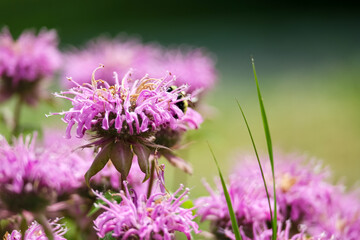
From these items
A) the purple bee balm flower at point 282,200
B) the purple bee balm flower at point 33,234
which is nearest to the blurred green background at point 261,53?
the purple bee balm flower at point 282,200

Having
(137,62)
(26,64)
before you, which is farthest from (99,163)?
(137,62)

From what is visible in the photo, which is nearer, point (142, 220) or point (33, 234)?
point (142, 220)

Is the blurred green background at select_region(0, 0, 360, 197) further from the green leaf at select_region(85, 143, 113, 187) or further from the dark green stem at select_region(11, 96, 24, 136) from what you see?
the green leaf at select_region(85, 143, 113, 187)

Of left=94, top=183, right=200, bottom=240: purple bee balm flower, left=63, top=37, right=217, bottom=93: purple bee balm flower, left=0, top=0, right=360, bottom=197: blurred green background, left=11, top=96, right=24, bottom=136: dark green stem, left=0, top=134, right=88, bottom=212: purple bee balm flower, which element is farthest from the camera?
left=0, top=0, right=360, bottom=197: blurred green background

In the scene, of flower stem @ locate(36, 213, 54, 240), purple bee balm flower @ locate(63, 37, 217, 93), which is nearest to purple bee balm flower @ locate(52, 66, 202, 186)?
flower stem @ locate(36, 213, 54, 240)

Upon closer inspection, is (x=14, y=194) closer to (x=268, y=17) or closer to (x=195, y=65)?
(x=195, y=65)

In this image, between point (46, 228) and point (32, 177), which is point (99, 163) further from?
point (32, 177)
